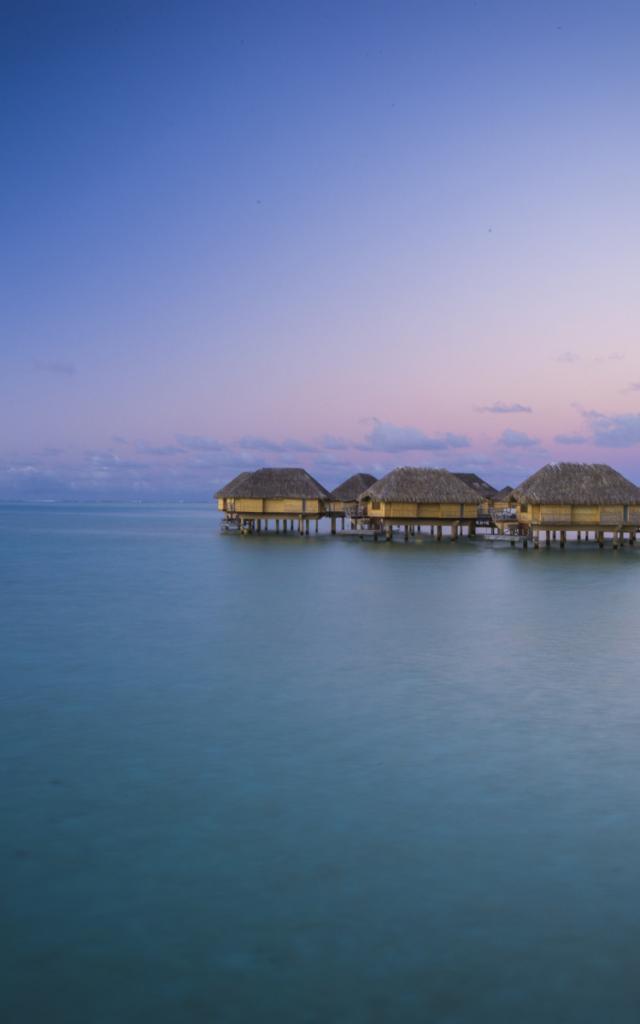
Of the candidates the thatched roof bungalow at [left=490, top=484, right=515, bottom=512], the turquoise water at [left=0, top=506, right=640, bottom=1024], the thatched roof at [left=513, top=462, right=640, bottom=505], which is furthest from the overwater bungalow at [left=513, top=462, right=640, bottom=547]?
the turquoise water at [left=0, top=506, right=640, bottom=1024]

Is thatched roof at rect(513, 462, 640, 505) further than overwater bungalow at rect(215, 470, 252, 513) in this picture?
No

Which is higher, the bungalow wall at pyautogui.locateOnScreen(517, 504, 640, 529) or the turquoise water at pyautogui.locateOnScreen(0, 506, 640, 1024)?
the bungalow wall at pyautogui.locateOnScreen(517, 504, 640, 529)

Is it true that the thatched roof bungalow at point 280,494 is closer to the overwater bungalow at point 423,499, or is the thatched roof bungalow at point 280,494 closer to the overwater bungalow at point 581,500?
the overwater bungalow at point 423,499

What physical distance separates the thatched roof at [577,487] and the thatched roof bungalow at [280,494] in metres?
12.0

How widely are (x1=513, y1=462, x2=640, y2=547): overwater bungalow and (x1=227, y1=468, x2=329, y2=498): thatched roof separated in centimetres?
1221

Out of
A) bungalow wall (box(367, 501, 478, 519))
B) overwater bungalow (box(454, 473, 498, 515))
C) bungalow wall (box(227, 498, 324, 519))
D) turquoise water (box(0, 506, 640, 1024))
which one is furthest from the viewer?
overwater bungalow (box(454, 473, 498, 515))

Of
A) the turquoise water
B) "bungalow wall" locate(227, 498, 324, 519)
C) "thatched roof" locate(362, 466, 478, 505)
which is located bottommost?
the turquoise water

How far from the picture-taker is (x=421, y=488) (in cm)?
4009

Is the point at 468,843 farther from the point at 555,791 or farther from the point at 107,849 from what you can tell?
the point at 107,849

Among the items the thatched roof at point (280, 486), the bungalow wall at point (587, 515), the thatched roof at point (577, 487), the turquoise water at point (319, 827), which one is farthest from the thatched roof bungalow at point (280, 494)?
the turquoise water at point (319, 827)

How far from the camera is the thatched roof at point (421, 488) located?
39.7 meters

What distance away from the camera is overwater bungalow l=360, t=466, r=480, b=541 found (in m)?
39.8

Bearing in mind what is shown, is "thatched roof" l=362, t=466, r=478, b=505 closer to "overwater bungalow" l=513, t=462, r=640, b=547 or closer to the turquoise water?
"overwater bungalow" l=513, t=462, r=640, b=547

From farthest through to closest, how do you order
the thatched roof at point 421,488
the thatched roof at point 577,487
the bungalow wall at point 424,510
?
1. the bungalow wall at point 424,510
2. the thatched roof at point 421,488
3. the thatched roof at point 577,487
